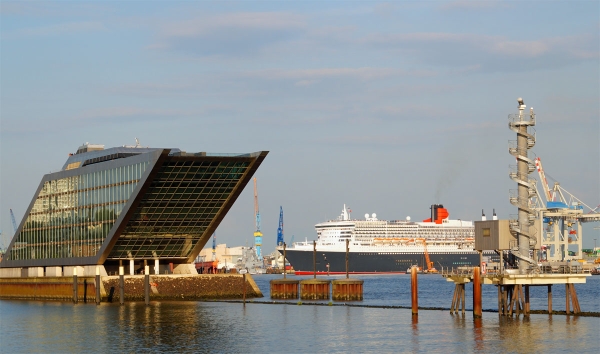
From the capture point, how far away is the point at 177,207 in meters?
89.9

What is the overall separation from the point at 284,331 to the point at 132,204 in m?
29.4

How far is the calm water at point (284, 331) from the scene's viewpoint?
52656mm

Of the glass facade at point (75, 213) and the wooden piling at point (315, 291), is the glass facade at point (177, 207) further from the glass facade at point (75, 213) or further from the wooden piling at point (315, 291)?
the wooden piling at point (315, 291)

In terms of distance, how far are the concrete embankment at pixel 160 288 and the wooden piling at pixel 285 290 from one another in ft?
6.86

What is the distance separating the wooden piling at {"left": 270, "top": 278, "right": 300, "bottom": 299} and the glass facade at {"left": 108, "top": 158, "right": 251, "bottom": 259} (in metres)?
9.39

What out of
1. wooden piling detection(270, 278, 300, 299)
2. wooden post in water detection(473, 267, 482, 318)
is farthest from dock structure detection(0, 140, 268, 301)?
wooden post in water detection(473, 267, 482, 318)

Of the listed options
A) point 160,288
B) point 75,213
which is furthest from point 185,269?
point 75,213

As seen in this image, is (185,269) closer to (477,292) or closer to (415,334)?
(477,292)

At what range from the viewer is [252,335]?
2357 inches

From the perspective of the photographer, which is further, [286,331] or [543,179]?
[543,179]

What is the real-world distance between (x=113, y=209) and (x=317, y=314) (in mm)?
25085

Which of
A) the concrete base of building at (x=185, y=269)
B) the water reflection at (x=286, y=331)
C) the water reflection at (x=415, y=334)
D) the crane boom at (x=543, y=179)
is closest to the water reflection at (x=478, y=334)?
the water reflection at (x=286, y=331)

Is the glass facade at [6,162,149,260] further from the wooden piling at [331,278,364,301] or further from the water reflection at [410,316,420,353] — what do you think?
the water reflection at [410,316,420,353]

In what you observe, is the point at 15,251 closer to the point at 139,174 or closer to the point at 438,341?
the point at 139,174
